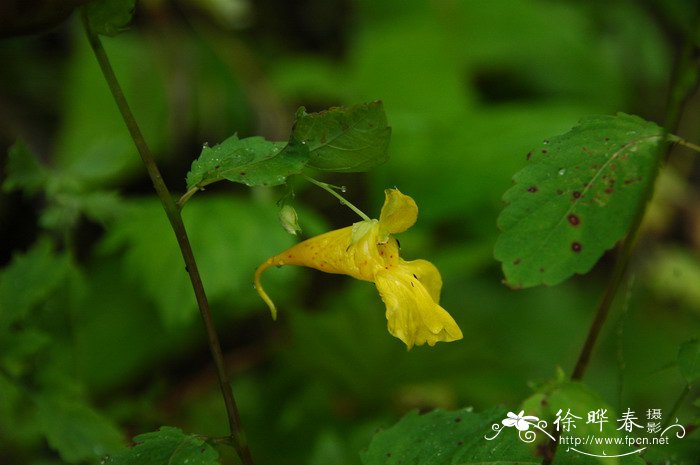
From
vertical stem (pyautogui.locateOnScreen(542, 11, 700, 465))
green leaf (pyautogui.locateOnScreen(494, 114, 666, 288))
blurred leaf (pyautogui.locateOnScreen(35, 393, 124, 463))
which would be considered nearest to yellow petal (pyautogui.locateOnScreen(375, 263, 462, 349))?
green leaf (pyautogui.locateOnScreen(494, 114, 666, 288))

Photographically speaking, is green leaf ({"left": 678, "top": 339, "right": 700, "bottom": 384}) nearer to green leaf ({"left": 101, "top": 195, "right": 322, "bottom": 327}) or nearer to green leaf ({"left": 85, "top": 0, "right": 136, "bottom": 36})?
green leaf ({"left": 85, "top": 0, "right": 136, "bottom": 36})

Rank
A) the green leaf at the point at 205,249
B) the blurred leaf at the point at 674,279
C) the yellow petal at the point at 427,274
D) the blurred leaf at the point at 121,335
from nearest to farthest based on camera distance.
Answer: the yellow petal at the point at 427,274
the green leaf at the point at 205,249
the blurred leaf at the point at 121,335
the blurred leaf at the point at 674,279

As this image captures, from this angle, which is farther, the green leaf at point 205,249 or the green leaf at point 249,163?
the green leaf at point 205,249

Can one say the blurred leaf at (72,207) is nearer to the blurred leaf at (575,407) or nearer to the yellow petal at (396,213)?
the yellow petal at (396,213)

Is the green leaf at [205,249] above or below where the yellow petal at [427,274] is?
below

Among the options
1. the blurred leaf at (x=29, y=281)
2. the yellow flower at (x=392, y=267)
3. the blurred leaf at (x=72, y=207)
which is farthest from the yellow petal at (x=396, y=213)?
the blurred leaf at (x=72, y=207)

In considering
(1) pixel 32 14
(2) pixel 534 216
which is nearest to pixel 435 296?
(2) pixel 534 216

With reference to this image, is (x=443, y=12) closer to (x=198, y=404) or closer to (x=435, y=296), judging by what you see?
(x=198, y=404)
